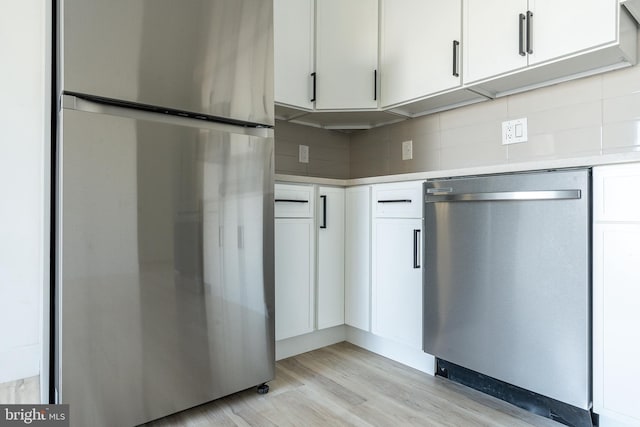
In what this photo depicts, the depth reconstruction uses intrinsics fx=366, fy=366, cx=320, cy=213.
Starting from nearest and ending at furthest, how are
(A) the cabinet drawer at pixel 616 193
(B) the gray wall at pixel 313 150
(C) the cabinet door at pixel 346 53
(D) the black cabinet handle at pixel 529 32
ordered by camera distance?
1. (A) the cabinet drawer at pixel 616 193
2. (D) the black cabinet handle at pixel 529 32
3. (C) the cabinet door at pixel 346 53
4. (B) the gray wall at pixel 313 150

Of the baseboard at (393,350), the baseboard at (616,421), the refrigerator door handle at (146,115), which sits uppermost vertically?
the refrigerator door handle at (146,115)

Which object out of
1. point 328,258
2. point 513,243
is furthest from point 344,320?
point 513,243

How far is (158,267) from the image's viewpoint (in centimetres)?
123

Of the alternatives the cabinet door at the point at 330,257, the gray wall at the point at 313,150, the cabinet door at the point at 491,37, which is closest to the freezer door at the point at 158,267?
the cabinet door at the point at 330,257

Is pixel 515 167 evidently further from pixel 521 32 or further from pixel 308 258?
pixel 308 258

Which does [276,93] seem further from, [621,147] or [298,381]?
[621,147]

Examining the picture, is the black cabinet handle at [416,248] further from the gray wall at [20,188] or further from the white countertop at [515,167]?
the gray wall at [20,188]

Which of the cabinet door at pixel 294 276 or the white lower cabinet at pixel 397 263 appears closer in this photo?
the white lower cabinet at pixel 397 263

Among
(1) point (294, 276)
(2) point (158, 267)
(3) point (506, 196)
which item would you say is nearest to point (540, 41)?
(3) point (506, 196)

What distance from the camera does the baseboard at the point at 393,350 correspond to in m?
1.73

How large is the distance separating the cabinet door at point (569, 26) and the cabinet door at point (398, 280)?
87cm

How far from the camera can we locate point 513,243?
4.33 feet

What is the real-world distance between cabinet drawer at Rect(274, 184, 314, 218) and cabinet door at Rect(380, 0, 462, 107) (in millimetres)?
717

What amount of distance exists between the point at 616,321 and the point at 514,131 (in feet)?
3.42
